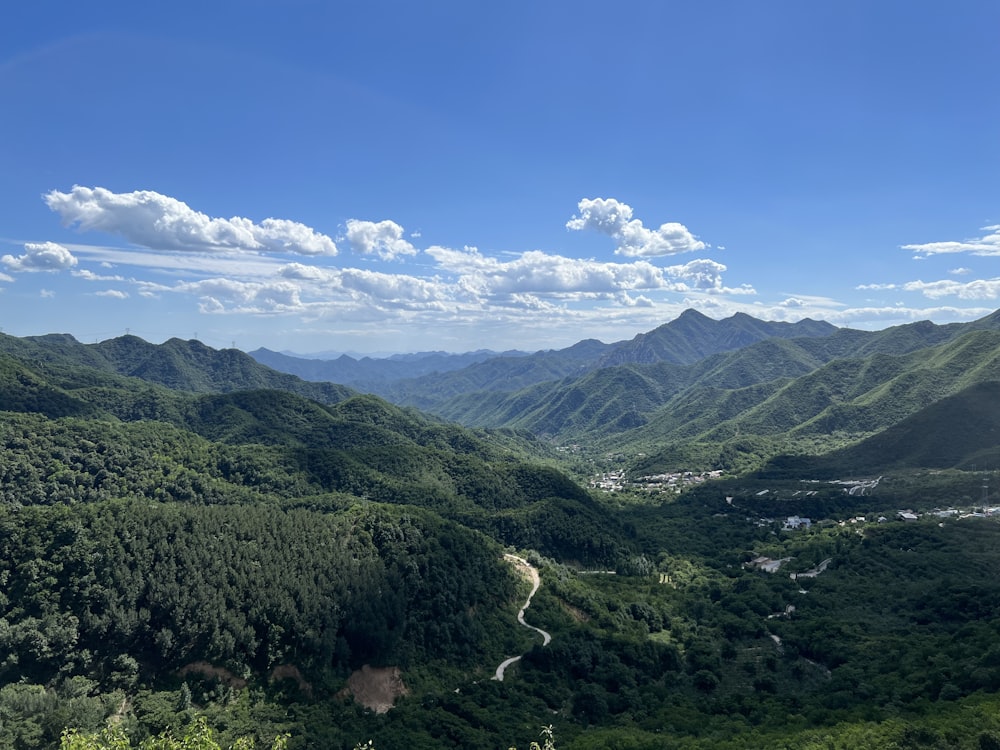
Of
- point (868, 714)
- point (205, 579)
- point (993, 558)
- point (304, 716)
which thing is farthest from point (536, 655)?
point (993, 558)

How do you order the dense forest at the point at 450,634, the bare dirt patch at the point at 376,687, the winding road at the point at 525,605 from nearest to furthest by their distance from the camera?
the dense forest at the point at 450,634, the bare dirt patch at the point at 376,687, the winding road at the point at 525,605

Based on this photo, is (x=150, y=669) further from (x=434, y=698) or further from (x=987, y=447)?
(x=987, y=447)

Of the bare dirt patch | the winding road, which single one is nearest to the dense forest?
the bare dirt patch

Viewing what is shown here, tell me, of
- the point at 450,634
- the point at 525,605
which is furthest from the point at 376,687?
the point at 525,605

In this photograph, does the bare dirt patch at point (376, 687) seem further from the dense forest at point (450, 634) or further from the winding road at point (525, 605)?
the winding road at point (525, 605)

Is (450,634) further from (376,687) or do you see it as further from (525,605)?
(525,605)

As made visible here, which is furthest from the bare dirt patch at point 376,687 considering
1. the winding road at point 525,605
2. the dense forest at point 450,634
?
the winding road at point 525,605
